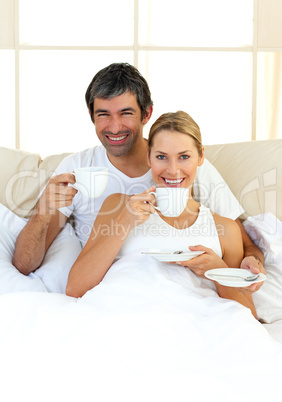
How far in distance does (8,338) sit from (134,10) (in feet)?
8.26

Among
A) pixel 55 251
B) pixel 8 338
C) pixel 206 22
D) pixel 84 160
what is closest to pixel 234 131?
pixel 206 22

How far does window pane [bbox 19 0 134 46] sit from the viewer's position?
123 inches

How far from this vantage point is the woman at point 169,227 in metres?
1.48

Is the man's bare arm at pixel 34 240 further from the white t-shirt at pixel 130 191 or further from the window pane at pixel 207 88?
the window pane at pixel 207 88

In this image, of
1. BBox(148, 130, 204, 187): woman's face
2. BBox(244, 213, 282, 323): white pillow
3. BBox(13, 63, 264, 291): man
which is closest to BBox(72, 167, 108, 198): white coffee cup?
BBox(148, 130, 204, 187): woman's face

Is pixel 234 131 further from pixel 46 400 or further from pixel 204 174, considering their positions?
pixel 46 400

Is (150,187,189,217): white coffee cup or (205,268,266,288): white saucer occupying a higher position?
(150,187,189,217): white coffee cup

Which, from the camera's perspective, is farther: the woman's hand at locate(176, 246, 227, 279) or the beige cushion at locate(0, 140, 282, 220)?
the beige cushion at locate(0, 140, 282, 220)

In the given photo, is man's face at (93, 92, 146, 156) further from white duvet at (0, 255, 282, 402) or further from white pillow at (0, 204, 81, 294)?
white duvet at (0, 255, 282, 402)

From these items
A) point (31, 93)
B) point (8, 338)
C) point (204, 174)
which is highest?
point (31, 93)

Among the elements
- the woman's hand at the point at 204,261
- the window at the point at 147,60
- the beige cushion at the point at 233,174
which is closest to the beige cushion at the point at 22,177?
the beige cushion at the point at 233,174

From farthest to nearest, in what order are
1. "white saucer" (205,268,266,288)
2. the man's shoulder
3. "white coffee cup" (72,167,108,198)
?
1. the man's shoulder
2. "white coffee cup" (72,167,108,198)
3. "white saucer" (205,268,266,288)

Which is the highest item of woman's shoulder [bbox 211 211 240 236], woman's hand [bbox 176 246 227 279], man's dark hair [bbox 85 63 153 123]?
man's dark hair [bbox 85 63 153 123]

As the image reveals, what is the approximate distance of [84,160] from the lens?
1942mm
